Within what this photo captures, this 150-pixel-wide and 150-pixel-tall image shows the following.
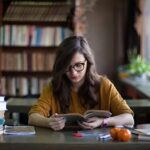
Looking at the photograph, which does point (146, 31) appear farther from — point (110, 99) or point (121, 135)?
point (121, 135)

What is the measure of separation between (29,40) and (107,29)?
1.48 meters

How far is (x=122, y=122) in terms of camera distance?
8.16ft

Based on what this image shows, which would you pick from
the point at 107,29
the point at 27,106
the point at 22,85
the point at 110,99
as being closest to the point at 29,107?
the point at 27,106

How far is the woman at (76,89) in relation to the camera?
102 inches

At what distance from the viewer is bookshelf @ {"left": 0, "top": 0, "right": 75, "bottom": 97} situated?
513cm

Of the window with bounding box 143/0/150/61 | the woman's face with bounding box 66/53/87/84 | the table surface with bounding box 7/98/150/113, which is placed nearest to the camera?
the woman's face with bounding box 66/53/87/84

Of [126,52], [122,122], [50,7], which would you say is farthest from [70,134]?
[126,52]

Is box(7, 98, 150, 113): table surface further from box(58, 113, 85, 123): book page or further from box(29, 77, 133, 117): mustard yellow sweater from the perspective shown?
box(58, 113, 85, 123): book page

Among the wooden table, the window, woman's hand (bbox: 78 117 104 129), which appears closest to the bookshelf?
the window

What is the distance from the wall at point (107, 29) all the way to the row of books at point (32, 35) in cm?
113

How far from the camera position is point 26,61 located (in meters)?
5.30

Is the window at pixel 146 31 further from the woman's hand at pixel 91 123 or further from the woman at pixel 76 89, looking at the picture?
the woman's hand at pixel 91 123

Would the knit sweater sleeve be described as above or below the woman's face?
below

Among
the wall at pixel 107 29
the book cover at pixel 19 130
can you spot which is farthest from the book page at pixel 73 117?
the wall at pixel 107 29
